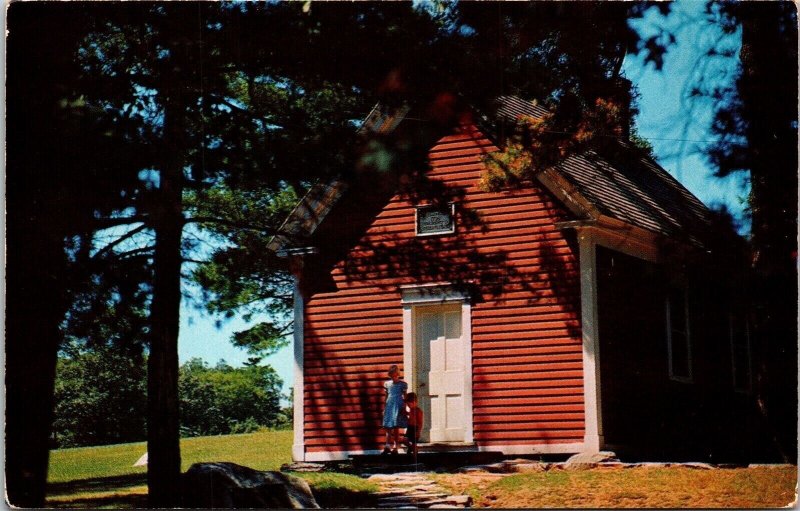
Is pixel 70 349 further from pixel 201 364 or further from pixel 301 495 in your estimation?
pixel 301 495

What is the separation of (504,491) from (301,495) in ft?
5.19

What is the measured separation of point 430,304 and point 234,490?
2747 mm

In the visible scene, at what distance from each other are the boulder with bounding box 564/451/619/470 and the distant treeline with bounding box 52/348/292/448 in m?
2.99

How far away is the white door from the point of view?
437 inches

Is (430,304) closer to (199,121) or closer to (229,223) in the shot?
(229,223)

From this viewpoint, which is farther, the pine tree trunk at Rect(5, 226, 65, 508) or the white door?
the white door

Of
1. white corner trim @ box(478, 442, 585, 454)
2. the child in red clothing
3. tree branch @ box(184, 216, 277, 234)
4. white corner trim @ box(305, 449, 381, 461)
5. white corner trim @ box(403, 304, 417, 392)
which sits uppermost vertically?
tree branch @ box(184, 216, 277, 234)

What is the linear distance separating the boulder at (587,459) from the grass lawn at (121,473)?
6.70ft

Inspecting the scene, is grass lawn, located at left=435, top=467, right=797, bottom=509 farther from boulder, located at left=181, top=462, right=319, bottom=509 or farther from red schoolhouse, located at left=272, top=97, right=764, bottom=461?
boulder, located at left=181, top=462, right=319, bottom=509

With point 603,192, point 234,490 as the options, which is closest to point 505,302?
point 603,192

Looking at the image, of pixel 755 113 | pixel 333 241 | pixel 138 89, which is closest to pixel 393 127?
pixel 333 241

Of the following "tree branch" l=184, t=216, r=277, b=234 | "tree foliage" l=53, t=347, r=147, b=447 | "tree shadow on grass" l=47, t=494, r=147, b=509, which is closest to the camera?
"tree shadow on grass" l=47, t=494, r=147, b=509

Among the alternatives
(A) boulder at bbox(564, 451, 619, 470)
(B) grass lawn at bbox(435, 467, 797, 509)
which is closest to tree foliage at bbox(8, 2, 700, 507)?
(B) grass lawn at bbox(435, 467, 797, 509)

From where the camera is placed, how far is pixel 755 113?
33.0ft
